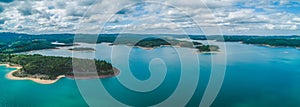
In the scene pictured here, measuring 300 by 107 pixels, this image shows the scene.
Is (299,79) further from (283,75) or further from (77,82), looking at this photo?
(77,82)

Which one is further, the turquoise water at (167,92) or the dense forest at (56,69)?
the dense forest at (56,69)

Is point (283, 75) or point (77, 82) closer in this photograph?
point (77, 82)

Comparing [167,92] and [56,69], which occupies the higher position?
[56,69]

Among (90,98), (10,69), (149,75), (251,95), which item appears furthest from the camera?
(10,69)

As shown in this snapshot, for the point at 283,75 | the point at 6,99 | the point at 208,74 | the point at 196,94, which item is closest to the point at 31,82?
the point at 6,99

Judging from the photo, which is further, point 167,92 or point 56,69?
point 56,69

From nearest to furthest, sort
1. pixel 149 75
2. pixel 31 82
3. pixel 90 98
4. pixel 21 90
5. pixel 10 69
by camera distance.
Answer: pixel 90 98 → pixel 21 90 → pixel 31 82 → pixel 149 75 → pixel 10 69

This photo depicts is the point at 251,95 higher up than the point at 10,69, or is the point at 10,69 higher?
the point at 10,69

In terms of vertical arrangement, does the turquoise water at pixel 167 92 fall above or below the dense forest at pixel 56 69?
below

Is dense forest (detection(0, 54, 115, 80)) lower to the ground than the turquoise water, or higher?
higher

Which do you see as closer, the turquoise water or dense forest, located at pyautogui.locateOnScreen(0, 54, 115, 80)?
the turquoise water
